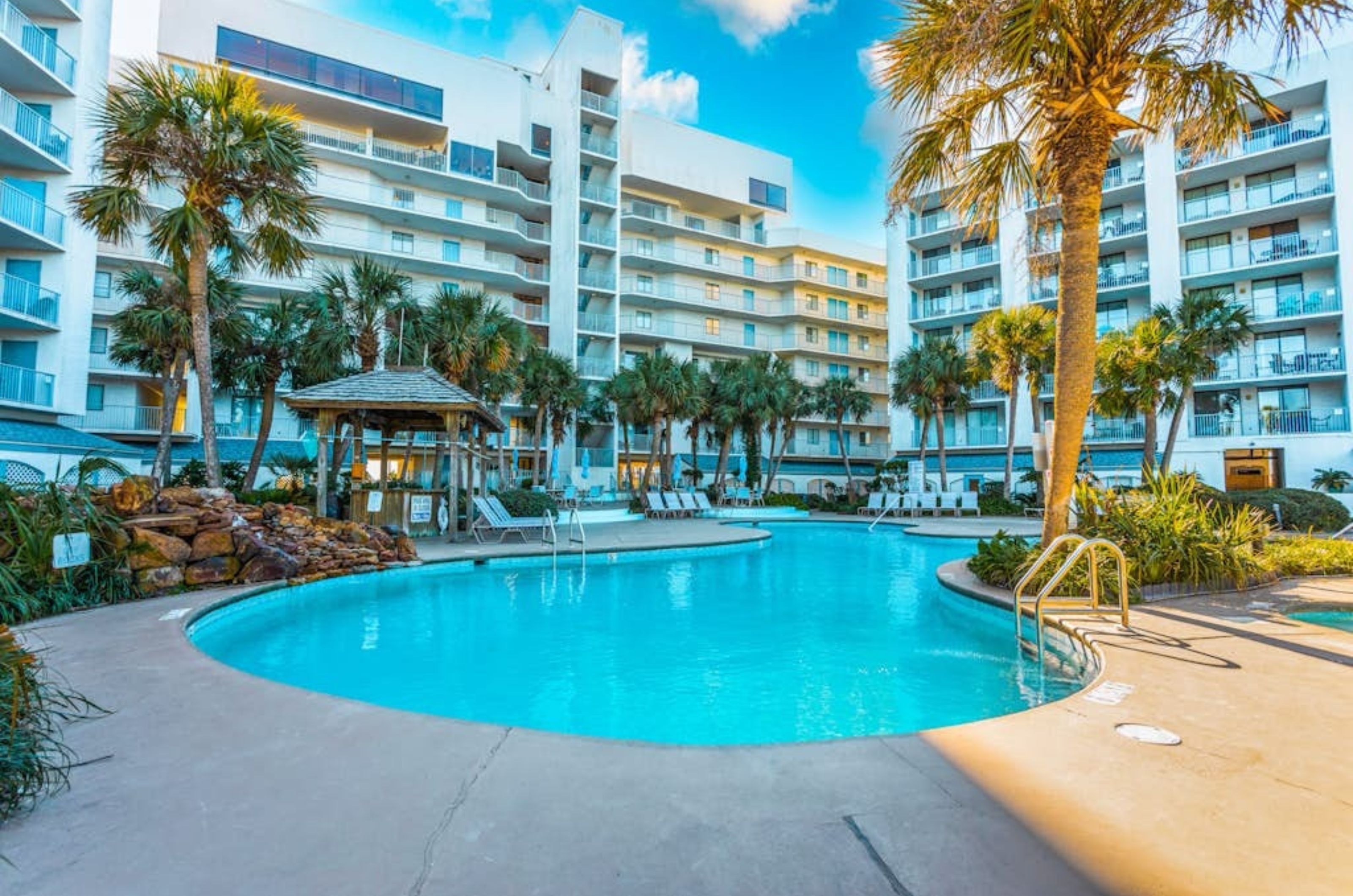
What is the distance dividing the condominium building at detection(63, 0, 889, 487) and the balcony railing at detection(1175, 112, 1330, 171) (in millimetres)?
19548

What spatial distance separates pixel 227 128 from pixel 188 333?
7669 millimetres

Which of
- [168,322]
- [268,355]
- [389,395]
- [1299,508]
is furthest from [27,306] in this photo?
[1299,508]

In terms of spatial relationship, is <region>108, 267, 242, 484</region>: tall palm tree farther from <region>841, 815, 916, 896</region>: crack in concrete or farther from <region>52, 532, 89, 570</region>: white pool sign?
<region>841, 815, 916, 896</region>: crack in concrete

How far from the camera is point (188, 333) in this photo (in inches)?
632

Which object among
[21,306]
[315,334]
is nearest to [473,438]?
[315,334]

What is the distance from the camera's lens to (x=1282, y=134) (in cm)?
2480

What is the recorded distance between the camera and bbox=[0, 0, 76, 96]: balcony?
51.1ft

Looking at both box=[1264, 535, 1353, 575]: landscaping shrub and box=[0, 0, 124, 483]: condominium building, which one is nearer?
box=[1264, 535, 1353, 575]: landscaping shrub

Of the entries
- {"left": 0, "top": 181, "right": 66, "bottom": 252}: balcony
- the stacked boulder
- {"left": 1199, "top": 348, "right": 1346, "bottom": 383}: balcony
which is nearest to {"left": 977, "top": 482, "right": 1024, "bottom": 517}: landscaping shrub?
{"left": 1199, "top": 348, "right": 1346, "bottom": 383}: balcony

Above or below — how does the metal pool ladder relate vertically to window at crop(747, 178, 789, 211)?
below

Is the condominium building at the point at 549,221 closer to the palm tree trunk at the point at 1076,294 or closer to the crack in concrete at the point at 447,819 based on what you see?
the crack in concrete at the point at 447,819

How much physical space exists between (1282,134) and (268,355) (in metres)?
36.3

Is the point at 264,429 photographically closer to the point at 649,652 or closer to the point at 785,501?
the point at 649,652

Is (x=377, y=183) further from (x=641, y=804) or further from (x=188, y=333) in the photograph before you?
(x=641, y=804)
